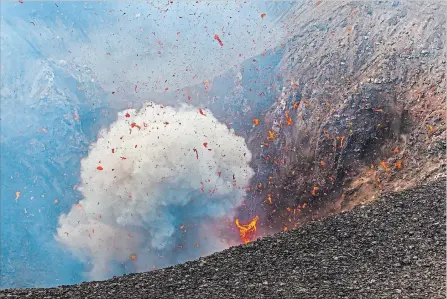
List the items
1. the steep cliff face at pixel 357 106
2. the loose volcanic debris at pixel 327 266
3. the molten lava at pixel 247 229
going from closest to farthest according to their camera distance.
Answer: the loose volcanic debris at pixel 327 266
the steep cliff face at pixel 357 106
the molten lava at pixel 247 229

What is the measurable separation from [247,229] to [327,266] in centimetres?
3522

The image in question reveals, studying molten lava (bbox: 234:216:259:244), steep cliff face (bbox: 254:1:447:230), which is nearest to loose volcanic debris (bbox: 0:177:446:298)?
steep cliff face (bbox: 254:1:447:230)

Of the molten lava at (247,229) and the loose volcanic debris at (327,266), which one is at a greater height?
the molten lava at (247,229)

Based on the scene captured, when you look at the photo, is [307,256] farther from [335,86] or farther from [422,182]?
[335,86]

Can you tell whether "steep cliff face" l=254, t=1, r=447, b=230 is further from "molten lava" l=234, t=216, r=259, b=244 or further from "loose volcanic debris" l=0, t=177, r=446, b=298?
"loose volcanic debris" l=0, t=177, r=446, b=298

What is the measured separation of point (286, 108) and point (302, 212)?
35.2 ft

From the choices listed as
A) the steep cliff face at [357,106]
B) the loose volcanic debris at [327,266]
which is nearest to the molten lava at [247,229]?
the steep cliff face at [357,106]

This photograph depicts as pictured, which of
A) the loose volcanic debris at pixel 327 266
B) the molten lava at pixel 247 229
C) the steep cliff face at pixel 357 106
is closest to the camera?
the loose volcanic debris at pixel 327 266

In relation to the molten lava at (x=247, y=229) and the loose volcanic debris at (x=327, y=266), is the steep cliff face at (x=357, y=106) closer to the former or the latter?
the molten lava at (x=247, y=229)

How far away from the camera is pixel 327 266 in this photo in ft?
53.1

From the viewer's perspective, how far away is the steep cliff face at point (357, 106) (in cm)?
2925

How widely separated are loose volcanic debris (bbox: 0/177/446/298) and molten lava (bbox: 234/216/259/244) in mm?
29322

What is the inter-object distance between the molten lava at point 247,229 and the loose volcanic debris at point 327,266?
2932 centimetres

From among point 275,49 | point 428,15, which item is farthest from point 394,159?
point 275,49
